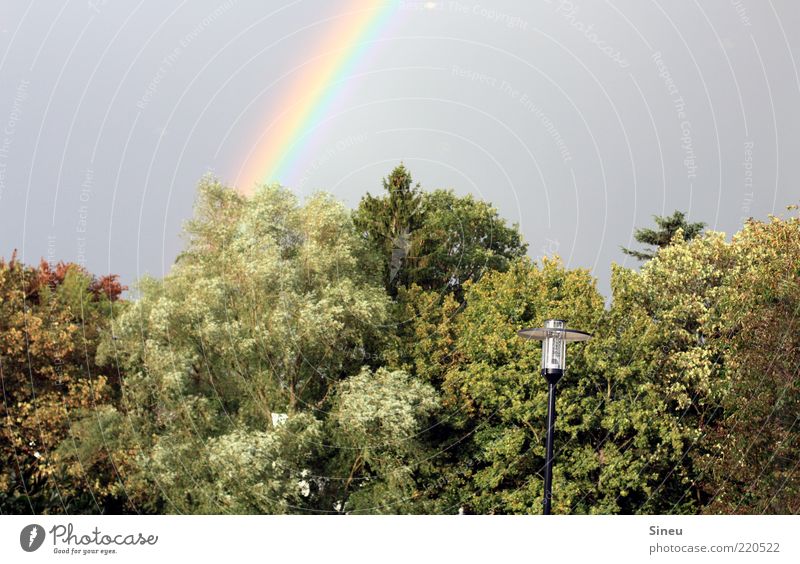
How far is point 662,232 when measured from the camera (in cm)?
4719

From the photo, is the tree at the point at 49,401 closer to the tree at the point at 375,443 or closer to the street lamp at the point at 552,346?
the tree at the point at 375,443

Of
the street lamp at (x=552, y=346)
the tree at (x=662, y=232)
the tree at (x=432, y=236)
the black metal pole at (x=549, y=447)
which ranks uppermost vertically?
the tree at (x=662, y=232)

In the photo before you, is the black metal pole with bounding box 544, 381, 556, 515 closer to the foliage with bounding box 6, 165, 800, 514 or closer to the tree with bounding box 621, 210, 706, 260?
the foliage with bounding box 6, 165, 800, 514

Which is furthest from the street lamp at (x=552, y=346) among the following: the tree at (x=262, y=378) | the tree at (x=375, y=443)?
the tree at (x=375, y=443)

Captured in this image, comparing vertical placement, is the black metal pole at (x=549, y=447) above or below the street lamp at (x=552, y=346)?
below

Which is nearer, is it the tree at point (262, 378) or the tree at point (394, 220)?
the tree at point (262, 378)

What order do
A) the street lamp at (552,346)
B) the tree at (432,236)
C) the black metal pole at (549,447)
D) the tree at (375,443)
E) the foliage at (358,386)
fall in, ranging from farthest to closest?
the tree at (432,236), the tree at (375,443), the foliage at (358,386), the street lamp at (552,346), the black metal pole at (549,447)

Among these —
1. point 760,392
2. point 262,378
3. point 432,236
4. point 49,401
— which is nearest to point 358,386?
point 262,378

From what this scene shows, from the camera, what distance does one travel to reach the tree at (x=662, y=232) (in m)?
45.5

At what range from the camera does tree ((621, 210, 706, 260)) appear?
45.5 m

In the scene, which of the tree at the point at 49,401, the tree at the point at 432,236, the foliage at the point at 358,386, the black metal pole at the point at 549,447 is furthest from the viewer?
the tree at the point at 432,236

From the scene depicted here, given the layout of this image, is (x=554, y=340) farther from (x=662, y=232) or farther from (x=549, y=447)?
(x=662, y=232)

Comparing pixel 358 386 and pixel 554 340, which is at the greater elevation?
pixel 358 386

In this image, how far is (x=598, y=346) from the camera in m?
31.2
